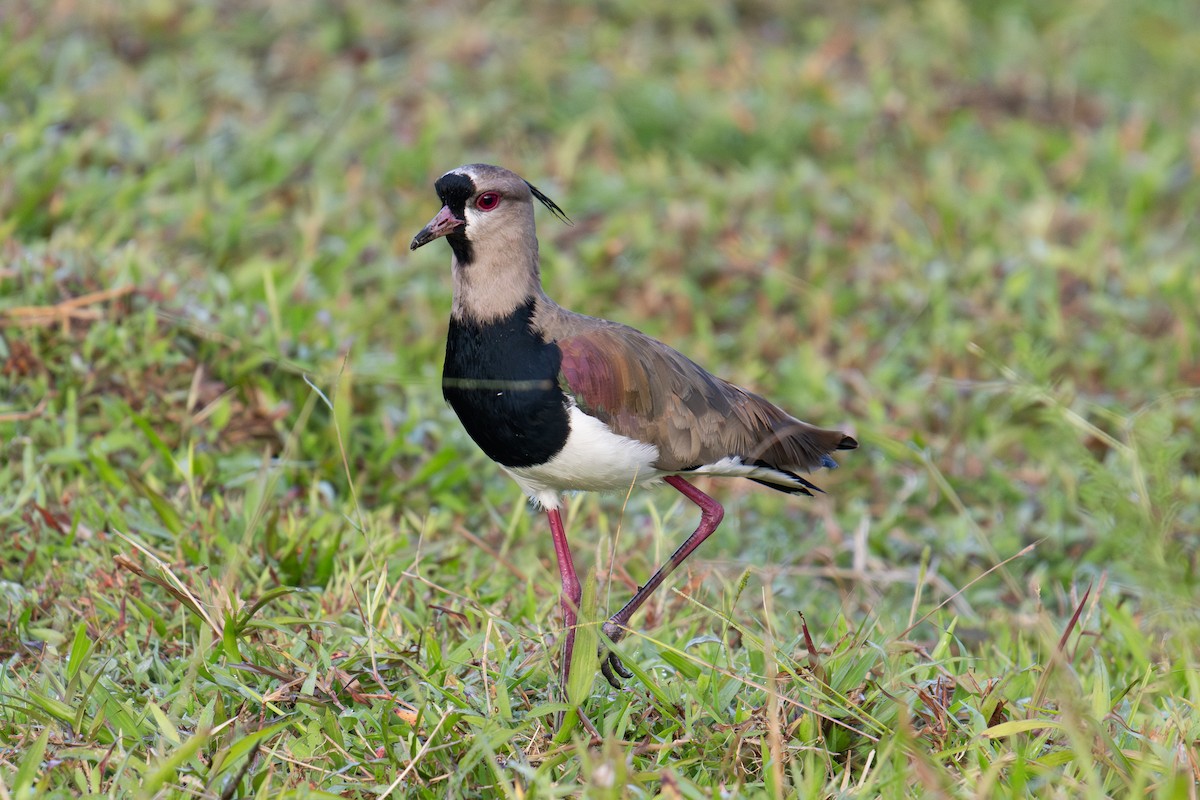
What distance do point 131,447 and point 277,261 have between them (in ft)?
4.60

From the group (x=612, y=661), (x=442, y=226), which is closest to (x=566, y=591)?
(x=612, y=661)

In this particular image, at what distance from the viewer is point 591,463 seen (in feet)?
Answer: 11.0

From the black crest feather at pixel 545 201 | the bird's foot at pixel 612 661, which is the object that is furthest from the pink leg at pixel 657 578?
the black crest feather at pixel 545 201

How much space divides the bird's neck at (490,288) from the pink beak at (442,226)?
81 mm

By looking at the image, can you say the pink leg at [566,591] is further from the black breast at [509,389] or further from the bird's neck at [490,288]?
the bird's neck at [490,288]

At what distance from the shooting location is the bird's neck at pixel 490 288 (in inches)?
134

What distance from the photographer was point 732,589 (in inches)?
151

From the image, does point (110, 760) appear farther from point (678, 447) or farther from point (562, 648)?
point (678, 447)

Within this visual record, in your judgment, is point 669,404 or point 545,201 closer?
point 669,404

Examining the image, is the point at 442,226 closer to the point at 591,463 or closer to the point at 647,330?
the point at 591,463

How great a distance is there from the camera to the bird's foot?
326 centimetres

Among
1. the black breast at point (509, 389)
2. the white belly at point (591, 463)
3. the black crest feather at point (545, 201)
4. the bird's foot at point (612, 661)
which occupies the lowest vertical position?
the bird's foot at point (612, 661)

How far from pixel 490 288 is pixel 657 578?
0.88m

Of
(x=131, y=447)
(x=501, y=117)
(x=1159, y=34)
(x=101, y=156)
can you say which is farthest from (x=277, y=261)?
(x=1159, y=34)
